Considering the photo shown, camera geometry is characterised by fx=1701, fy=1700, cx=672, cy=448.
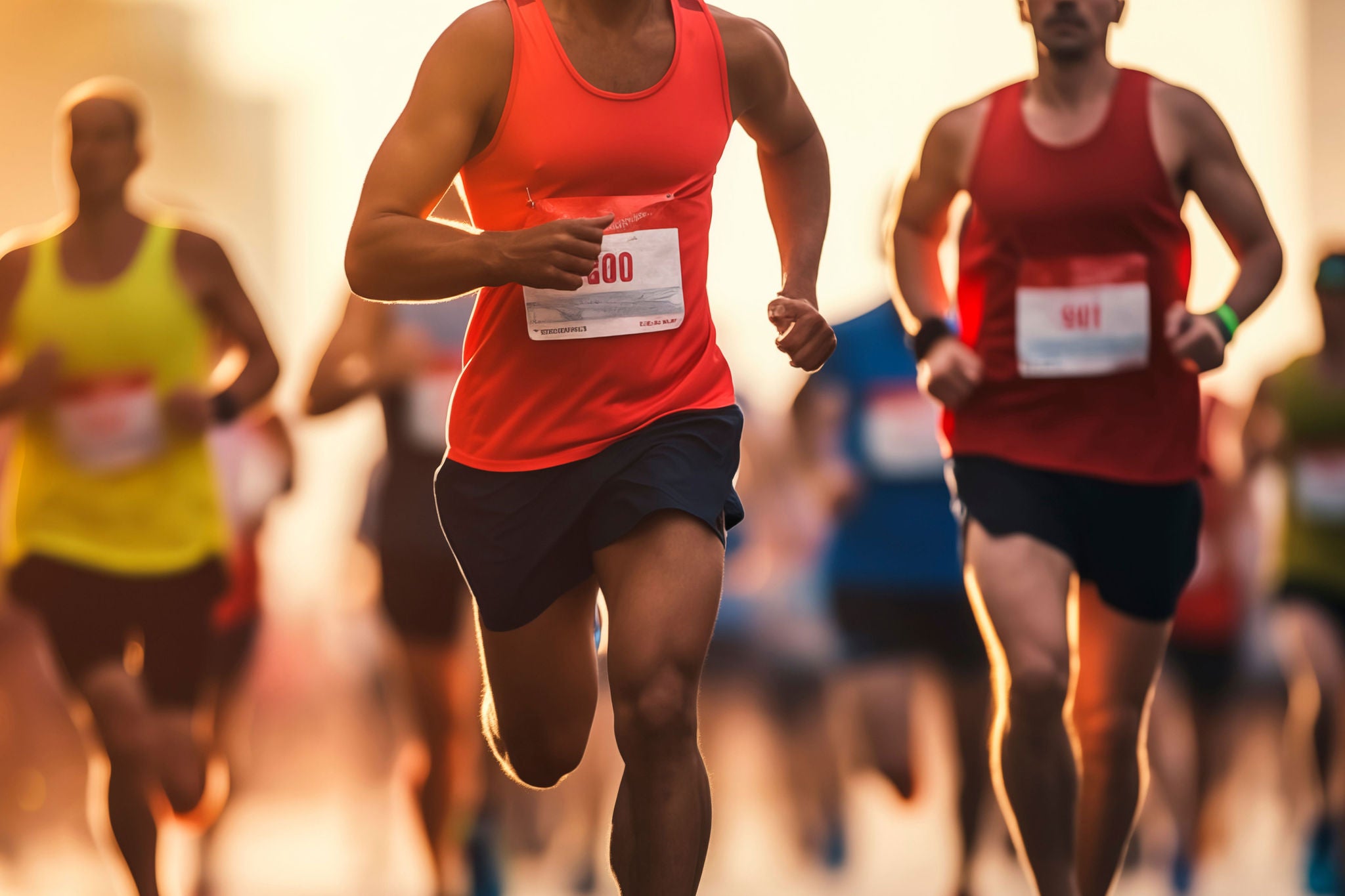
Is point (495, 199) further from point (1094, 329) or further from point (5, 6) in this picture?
point (5, 6)

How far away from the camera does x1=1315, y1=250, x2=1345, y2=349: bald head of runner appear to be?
5.44 meters

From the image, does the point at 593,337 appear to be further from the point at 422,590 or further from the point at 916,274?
the point at 422,590

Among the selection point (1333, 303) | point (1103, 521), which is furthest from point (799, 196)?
point (1333, 303)

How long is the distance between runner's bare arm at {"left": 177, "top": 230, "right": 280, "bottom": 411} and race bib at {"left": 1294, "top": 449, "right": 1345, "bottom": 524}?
3.16m

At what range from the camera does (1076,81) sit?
3549 millimetres

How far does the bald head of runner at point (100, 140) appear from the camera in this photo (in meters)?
4.46

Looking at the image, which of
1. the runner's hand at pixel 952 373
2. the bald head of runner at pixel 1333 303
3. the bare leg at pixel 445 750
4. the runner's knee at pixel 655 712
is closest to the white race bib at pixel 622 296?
the runner's knee at pixel 655 712

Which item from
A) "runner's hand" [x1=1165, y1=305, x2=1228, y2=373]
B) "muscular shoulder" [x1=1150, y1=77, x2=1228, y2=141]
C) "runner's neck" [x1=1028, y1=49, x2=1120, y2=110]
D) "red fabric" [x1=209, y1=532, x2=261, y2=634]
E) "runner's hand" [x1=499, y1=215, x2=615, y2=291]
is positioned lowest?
"red fabric" [x1=209, y1=532, x2=261, y2=634]

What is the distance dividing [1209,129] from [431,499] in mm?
2426

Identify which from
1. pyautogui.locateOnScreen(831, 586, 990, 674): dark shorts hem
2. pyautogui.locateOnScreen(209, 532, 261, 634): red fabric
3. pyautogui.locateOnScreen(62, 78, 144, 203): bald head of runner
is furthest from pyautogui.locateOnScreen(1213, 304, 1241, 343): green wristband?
pyautogui.locateOnScreen(209, 532, 261, 634): red fabric

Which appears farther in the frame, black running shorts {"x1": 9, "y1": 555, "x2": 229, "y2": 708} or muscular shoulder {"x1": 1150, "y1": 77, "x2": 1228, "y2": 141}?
black running shorts {"x1": 9, "y1": 555, "x2": 229, "y2": 708}

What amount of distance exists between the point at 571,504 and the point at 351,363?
93.7 inches

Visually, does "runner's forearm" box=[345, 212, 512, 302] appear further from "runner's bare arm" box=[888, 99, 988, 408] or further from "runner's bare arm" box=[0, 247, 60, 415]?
"runner's bare arm" box=[0, 247, 60, 415]

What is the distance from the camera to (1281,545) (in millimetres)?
5406
